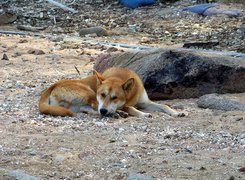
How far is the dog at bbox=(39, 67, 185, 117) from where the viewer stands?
293 inches

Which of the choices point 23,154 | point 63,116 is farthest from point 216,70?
point 23,154

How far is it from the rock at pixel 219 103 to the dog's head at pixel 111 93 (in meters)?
0.83

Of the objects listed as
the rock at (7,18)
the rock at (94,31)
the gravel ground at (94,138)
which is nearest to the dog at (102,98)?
the gravel ground at (94,138)

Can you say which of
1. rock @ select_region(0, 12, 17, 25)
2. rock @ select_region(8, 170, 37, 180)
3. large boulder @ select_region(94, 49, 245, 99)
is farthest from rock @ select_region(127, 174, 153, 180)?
rock @ select_region(0, 12, 17, 25)

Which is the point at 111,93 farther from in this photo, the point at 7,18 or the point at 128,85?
the point at 7,18

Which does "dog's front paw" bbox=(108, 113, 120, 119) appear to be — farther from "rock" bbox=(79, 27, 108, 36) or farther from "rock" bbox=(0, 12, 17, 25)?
"rock" bbox=(0, 12, 17, 25)

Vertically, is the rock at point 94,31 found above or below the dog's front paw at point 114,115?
below

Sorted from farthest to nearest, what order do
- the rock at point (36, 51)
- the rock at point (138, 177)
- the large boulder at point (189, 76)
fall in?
1. the rock at point (36, 51)
2. the large boulder at point (189, 76)
3. the rock at point (138, 177)

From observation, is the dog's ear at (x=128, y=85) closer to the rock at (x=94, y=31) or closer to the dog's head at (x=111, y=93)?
the dog's head at (x=111, y=93)

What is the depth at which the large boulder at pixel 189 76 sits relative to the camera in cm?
830

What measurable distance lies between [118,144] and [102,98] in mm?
1574

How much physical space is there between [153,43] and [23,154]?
7.75 meters

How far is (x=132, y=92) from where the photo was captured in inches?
306

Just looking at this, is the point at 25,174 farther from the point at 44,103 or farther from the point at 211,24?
the point at 211,24
